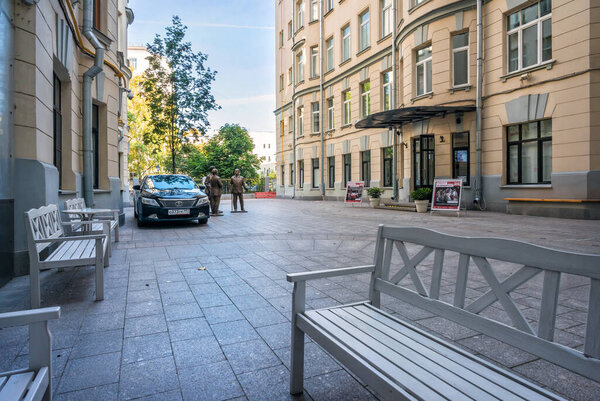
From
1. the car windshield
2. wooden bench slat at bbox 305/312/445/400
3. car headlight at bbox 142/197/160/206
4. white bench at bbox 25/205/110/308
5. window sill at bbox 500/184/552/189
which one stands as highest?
the car windshield

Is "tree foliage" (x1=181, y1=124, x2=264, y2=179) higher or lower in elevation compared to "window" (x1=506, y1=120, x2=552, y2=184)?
higher

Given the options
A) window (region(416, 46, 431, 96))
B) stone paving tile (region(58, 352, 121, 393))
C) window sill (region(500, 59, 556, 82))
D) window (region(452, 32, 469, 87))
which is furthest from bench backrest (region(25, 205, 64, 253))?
window (region(416, 46, 431, 96))

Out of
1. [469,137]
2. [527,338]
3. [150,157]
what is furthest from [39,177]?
[150,157]

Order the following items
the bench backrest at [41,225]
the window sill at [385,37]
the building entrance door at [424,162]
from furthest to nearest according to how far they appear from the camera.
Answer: the window sill at [385,37] < the building entrance door at [424,162] < the bench backrest at [41,225]

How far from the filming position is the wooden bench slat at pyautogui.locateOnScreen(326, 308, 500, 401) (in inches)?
62.0

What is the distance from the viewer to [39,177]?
5.60 meters

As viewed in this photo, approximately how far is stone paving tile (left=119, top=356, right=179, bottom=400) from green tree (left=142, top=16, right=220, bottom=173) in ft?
46.3

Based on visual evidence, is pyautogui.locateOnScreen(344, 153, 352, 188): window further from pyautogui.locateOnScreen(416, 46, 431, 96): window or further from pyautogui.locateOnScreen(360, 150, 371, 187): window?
pyautogui.locateOnScreen(416, 46, 431, 96): window

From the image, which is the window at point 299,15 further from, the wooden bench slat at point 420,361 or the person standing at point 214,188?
the wooden bench slat at point 420,361

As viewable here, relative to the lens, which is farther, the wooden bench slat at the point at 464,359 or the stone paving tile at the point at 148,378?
the stone paving tile at the point at 148,378

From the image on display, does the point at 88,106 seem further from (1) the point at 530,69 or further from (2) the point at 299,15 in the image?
(2) the point at 299,15

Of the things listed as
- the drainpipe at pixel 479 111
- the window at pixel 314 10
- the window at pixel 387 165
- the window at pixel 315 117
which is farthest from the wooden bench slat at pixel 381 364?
the window at pixel 314 10

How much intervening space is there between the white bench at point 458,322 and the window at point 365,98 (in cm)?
2237

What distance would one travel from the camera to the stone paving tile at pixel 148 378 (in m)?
2.36
